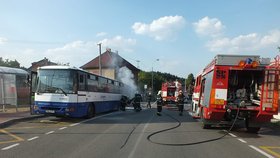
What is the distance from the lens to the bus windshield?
Result: 19016 millimetres

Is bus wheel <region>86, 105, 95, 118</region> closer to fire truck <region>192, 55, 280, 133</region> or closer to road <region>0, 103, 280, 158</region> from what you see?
road <region>0, 103, 280, 158</region>

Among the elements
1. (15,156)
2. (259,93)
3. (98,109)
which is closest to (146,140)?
(15,156)

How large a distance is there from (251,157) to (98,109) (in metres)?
16.1

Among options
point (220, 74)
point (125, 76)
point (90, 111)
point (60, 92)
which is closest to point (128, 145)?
point (220, 74)

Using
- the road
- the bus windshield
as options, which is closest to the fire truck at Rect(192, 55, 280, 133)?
the road

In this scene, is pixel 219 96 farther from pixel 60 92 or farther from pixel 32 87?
pixel 32 87

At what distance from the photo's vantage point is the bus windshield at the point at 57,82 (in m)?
19.0

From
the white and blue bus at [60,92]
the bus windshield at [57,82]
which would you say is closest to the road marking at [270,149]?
the white and blue bus at [60,92]

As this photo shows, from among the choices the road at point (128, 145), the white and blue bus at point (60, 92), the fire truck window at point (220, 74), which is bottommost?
the road at point (128, 145)

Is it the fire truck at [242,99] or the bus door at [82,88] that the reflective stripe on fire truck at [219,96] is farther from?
the bus door at [82,88]

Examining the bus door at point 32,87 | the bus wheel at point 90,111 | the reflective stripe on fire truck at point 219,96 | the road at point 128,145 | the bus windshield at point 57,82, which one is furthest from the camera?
the bus wheel at point 90,111

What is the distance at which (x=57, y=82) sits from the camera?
19.1m

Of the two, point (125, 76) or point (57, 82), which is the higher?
point (125, 76)

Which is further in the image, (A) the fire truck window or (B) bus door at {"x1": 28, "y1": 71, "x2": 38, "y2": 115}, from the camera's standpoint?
(B) bus door at {"x1": 28, "y1": 71, "x2": 38, "y2": 115}
